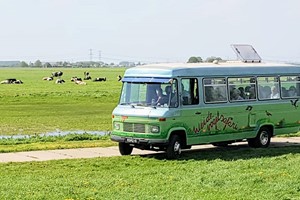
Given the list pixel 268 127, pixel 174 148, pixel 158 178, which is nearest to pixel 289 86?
pixel 268 127

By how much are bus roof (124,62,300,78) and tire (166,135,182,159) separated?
5.64ft

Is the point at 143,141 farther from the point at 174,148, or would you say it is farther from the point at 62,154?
the point at 62,154

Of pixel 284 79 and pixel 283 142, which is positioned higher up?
pixel 284 79

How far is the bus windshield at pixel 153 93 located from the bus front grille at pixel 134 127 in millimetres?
626

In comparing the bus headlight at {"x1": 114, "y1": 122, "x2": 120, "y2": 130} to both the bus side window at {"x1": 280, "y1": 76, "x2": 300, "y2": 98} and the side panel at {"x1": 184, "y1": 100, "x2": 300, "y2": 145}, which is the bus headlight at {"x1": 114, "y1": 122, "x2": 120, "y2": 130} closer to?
the side panel at {"x1": 184, "y1": 100, "x2": 300, "y2": 145}

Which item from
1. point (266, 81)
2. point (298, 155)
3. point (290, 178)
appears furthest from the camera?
point (266, 81)

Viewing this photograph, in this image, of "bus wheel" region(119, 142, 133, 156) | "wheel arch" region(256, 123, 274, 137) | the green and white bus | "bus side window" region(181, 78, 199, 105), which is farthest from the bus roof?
"bus wheel" region(119, 142, 133, 156)

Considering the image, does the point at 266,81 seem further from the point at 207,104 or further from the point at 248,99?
the point at 207,104

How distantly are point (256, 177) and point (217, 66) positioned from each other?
6951 mm

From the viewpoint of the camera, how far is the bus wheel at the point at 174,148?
60.0 ft

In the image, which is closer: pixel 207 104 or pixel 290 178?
pixel 290 178

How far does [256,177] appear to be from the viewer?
14.0 meters

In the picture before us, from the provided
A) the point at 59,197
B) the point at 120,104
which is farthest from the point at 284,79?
the point at 59,197

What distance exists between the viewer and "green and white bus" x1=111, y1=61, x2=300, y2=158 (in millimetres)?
18516
